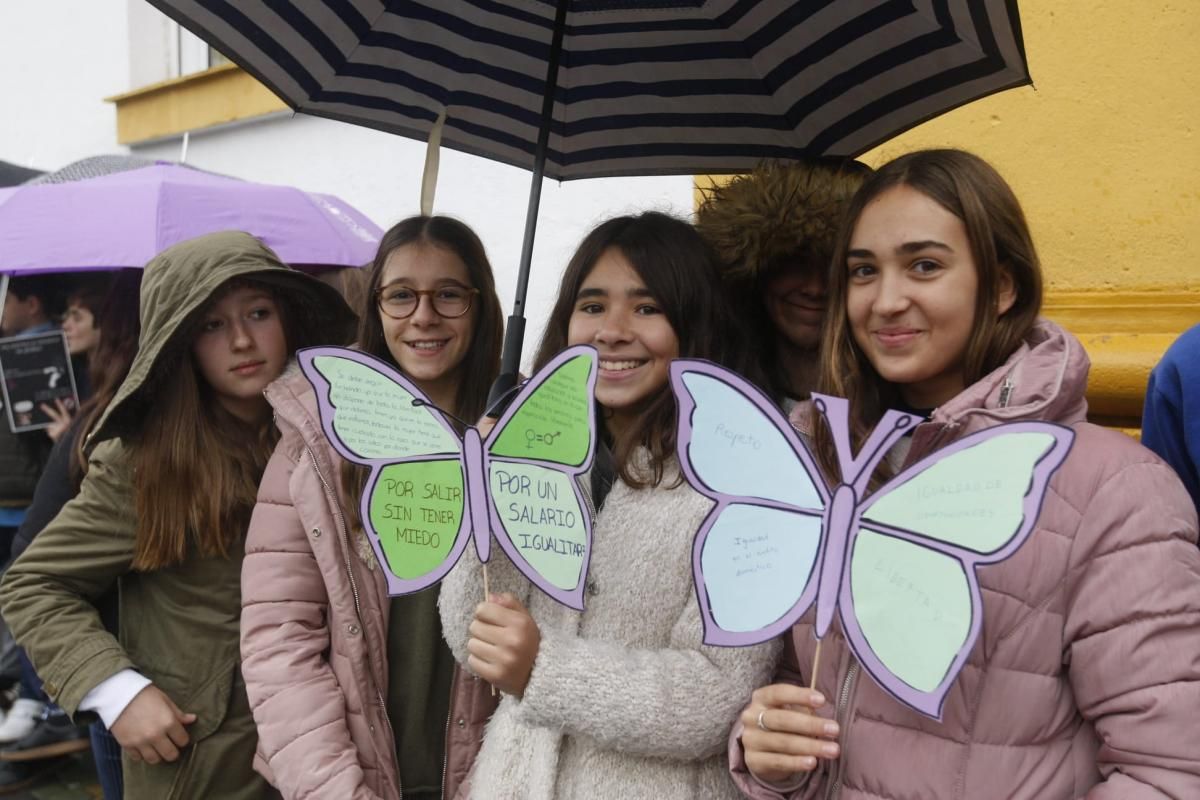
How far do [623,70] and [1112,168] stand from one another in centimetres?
149

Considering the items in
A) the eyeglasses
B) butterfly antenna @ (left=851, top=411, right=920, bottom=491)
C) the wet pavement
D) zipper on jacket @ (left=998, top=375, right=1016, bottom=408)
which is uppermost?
the eyeglasses

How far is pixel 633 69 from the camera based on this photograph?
80.0 inches

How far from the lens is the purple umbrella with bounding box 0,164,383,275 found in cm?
306

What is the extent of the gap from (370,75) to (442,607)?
1.16 metres

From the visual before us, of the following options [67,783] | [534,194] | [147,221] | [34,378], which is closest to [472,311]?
[534,194]

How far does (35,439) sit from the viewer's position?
147 inches

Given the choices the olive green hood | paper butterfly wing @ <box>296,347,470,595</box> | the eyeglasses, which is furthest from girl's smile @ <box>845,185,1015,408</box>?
the olive green hood

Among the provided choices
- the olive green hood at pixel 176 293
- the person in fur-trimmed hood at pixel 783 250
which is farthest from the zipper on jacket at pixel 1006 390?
the olive green hood at pixel 176 293

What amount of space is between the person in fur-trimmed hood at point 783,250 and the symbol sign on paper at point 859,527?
0.72m

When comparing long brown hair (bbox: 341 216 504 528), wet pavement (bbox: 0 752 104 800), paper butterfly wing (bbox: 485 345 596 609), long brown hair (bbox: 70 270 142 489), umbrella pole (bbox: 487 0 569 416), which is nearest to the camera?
paper butterfly wing (bbox: 485 345 596 609)

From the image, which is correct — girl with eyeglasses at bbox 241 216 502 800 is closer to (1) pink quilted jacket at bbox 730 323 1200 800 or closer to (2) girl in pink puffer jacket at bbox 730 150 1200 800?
(2) girl in pink puffer jacket at bbox 730 150 1200 800

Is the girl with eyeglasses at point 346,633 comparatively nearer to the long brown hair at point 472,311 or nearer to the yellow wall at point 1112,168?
the long brown hair at point 472,311

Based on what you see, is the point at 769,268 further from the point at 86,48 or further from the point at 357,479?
the point at 86,48

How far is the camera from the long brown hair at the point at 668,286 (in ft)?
5.52
